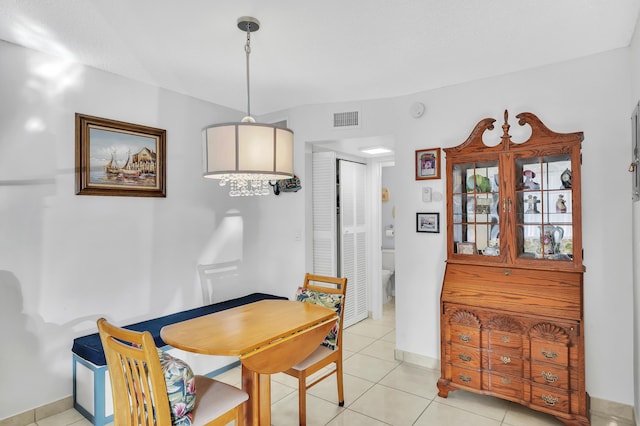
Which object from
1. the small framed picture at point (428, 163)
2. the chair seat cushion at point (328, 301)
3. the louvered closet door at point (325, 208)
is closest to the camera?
the chair seat cushion at point (328, 301)

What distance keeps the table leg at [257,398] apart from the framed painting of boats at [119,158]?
182cm

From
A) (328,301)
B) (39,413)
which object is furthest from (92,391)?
(328,301)

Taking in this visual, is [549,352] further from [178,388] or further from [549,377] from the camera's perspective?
[178,388]

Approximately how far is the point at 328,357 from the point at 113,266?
1.80m

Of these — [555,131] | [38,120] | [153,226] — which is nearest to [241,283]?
[153,226]

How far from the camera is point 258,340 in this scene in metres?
1.89

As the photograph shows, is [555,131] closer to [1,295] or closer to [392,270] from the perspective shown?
[392,270]

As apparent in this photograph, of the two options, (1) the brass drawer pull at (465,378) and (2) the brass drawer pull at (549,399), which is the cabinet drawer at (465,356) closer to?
(1) the brass drawer pull at (465,378)

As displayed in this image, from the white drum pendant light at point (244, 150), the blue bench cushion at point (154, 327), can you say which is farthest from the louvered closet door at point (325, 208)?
the white drum pendant light at point (244, 150)

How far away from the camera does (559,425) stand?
7.80ft

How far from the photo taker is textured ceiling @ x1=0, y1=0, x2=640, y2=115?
2018 mm

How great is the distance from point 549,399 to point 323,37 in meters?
2.70

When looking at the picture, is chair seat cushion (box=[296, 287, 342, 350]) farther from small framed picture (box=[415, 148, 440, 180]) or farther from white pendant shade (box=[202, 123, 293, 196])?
small framed picture (box=[415, 148, 440, 180])

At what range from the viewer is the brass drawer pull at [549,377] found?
7.70 ft
